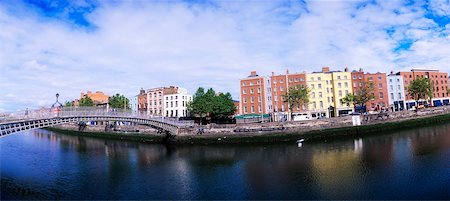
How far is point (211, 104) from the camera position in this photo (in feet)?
193

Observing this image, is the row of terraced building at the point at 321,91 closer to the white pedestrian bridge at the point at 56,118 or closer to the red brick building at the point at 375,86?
the red brick building at the point at 375,86

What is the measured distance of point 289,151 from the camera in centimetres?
3281

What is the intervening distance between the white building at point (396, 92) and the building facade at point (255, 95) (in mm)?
28654

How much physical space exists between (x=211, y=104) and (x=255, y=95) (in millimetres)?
12345

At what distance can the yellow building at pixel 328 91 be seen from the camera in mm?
63188

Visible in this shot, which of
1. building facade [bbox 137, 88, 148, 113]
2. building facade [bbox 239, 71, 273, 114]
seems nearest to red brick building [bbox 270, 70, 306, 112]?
building facade [bbox 239, 71, 273, 114]

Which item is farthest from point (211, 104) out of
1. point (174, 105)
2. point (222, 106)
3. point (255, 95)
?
point (174, 105)

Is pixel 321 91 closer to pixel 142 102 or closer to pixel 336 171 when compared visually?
pixel 336 171

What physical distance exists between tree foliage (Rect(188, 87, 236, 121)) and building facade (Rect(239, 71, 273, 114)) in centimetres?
451

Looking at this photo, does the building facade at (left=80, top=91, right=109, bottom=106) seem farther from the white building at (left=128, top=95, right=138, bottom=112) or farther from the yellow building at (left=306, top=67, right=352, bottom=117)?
the yellow building at (left=306, top=67, right=352, bottom=117)

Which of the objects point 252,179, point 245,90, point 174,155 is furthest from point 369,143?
point 245,90

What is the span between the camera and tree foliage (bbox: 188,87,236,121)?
5881 cm

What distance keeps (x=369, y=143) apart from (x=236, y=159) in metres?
17.3

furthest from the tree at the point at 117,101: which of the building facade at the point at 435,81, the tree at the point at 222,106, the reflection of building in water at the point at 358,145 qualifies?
the building facade at the point at 435,81
